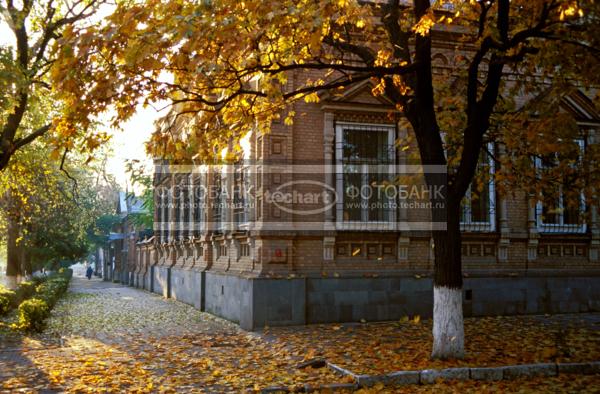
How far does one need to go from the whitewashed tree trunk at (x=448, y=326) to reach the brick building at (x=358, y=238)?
3932 millimetres

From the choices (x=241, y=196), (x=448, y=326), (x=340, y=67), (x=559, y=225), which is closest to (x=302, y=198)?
(x=241, y=196)

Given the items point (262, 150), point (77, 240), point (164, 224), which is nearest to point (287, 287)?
point (262, 150)

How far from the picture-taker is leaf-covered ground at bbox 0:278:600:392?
26.5 feet

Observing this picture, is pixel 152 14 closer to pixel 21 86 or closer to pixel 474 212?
pixel 21 86

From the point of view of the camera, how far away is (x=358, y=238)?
13.4 m

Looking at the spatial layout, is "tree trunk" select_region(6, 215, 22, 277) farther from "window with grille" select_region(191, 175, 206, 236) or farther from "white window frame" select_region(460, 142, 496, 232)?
"white window frame" select_region(460, 142, 496, 232)

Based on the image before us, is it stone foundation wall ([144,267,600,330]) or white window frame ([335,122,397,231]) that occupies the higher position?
white window frame ([335,122,397,231])

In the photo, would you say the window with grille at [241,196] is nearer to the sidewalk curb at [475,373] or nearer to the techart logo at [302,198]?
the techart logo at [302,198]

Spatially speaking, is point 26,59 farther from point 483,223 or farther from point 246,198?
point 483,223

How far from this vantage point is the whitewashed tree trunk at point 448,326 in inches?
352

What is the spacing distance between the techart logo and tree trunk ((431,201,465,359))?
14.1 ft

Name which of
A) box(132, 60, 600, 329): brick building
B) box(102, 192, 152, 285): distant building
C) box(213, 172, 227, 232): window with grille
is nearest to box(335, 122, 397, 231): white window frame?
box(132, 60, 600, 329): brick building

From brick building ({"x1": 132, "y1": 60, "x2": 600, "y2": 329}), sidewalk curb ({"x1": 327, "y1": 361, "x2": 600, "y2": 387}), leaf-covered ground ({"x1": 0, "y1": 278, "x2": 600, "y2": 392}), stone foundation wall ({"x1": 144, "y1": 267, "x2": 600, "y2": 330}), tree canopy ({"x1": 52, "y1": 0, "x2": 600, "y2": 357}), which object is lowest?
leaf-covered ground ({"x1": 0, "y1": 278, "x2": 600, "y2": 392})

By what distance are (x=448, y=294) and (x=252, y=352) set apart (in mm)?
3697
